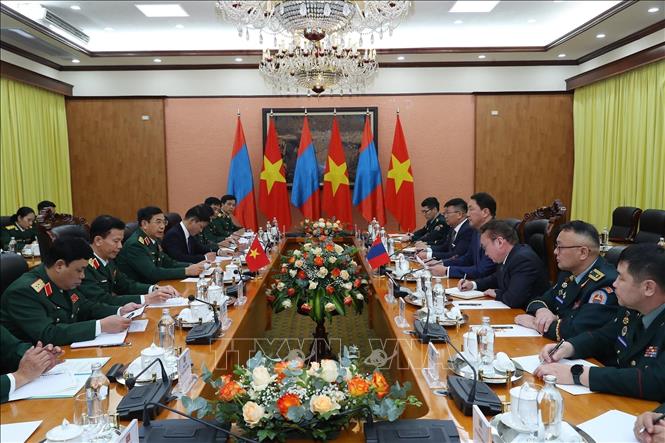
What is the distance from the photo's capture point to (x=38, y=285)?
2.21 metres

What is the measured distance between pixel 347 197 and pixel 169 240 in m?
3.26

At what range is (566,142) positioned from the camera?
25.3 ft

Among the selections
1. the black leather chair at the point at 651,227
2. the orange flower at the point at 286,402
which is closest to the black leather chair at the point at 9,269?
the orange flower at the point at 286,402

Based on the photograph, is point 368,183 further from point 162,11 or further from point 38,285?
point 38,285

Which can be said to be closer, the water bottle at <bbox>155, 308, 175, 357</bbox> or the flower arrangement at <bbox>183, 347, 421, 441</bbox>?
the flower arrangement at <bbox>183, 347, 421, 441</bbox>

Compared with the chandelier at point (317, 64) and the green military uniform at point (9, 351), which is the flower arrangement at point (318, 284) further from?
the chandelier at point (317, 64)

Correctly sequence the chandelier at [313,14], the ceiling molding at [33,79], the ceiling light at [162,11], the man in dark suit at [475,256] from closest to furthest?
the man in dark suit at [475,256]
the chandelier at [313,14]
the ceiling light at [162,11]
the ceiling molding at [33,79]

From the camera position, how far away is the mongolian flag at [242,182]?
7.52 metres

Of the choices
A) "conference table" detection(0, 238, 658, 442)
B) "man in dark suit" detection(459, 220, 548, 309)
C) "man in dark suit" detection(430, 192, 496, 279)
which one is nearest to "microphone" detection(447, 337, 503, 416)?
"conference table" detection(0, 238, 658, 442)

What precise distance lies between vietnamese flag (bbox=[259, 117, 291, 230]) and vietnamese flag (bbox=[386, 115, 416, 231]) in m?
1.54

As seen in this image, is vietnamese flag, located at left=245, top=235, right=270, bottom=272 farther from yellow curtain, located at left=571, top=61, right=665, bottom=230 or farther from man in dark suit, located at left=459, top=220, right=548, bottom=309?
yellow curtain, located at left=571, top=61, right=665, bottom=230

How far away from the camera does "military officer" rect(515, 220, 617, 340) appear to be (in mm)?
2104

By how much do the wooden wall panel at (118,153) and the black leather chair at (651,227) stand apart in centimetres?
611

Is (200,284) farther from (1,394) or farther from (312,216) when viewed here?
(312,216)
